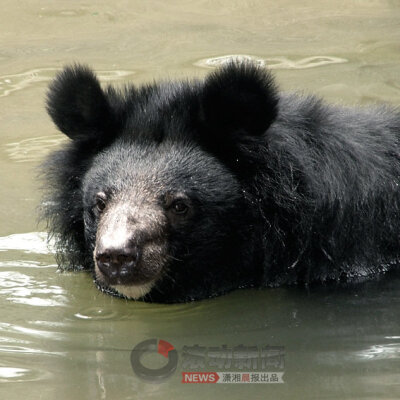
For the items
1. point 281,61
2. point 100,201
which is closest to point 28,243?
point 100,201

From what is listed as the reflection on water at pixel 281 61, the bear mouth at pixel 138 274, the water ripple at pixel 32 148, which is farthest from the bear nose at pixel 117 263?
the reflection on water at pixel 281 61

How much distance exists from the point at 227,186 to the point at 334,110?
47.8 inches

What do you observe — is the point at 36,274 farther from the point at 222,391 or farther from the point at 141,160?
the point at 222,391

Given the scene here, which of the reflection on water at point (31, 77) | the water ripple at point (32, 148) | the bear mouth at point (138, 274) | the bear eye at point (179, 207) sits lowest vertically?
the water ripple at point (32, 148)

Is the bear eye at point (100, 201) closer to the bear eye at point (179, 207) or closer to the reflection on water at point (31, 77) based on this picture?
the bear eye at point (179, 207)

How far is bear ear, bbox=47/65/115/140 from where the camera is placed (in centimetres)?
679

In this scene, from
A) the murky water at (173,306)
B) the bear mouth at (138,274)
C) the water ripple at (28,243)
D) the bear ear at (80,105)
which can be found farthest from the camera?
the water ripple at (28,243)

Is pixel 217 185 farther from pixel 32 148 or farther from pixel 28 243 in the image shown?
pixel 32 148

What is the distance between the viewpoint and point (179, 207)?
6500mm

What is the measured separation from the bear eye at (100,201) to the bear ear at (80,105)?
0.53 metres

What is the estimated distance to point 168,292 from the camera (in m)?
6.89

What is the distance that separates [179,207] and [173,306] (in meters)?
0.82

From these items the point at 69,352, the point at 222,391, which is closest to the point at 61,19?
the point at 69,352

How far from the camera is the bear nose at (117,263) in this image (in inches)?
238
